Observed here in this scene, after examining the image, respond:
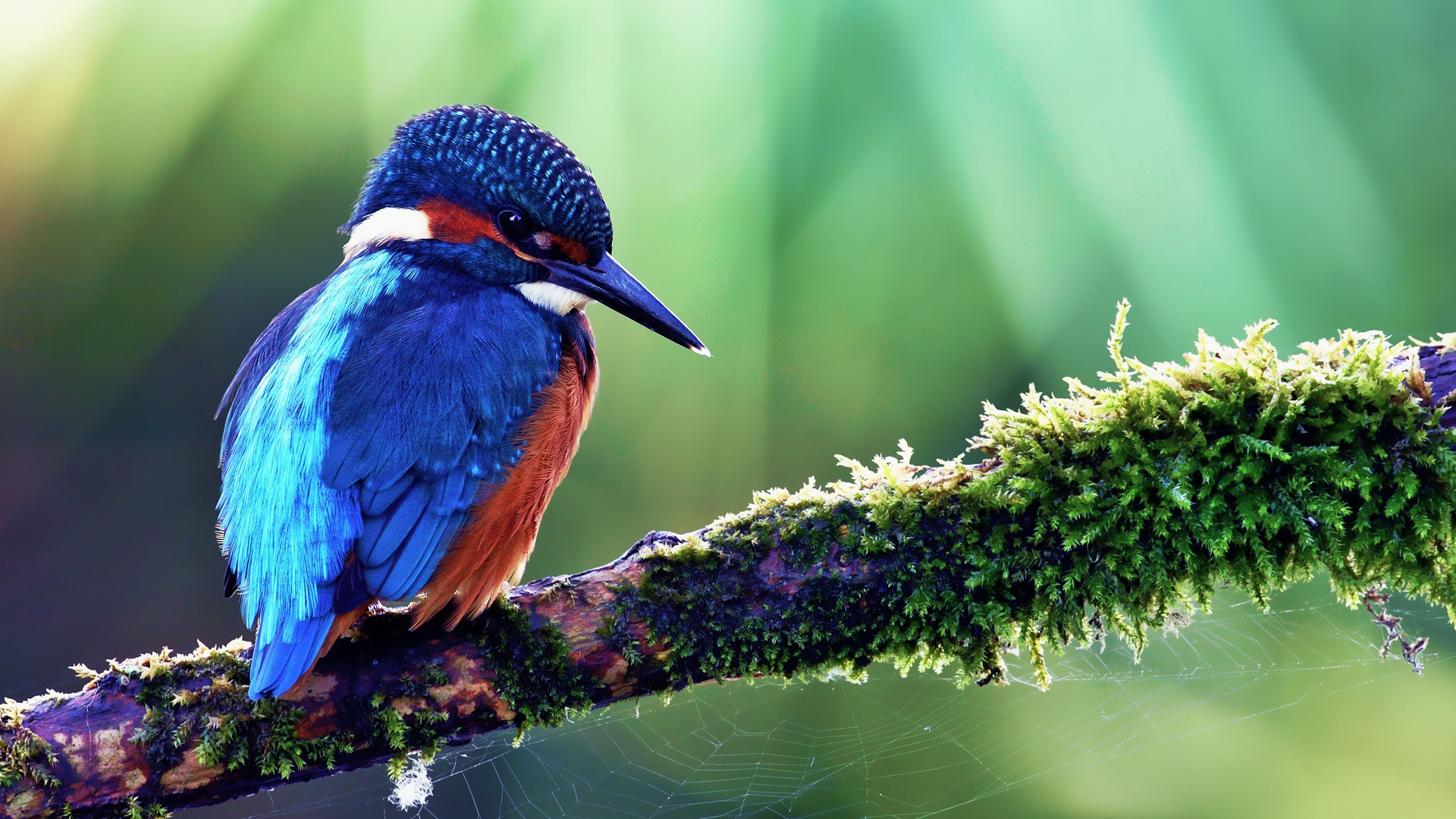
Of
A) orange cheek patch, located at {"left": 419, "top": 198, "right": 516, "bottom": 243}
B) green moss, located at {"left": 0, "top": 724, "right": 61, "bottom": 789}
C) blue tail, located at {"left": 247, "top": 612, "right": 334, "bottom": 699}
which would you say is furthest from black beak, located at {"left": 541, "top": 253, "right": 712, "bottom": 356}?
green moss, located at {"left": 0, "top": 724, "right": 61, "bottom": 789}

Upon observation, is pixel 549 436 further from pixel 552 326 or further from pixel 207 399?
pixel 207 399

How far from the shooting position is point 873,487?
1635 mm

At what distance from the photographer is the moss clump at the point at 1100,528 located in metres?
1.42

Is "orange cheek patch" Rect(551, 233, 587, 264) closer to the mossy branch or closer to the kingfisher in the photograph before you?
the kingfisher

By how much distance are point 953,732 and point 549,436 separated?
6.50ft

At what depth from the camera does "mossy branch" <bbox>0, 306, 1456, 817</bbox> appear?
4.71 ft

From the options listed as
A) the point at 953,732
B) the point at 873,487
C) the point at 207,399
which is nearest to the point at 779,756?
the point at 953,732

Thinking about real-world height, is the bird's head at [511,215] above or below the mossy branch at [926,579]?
above

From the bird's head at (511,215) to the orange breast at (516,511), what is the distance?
143 millimetres

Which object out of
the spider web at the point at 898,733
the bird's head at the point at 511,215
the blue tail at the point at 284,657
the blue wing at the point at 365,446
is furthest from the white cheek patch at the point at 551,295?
the spider web at the point at 898,733

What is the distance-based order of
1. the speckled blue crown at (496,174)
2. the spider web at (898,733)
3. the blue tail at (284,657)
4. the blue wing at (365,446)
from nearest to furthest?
the blue tail at (284,657) < the blue wing at (365,446) < the speckled blue crown at (496,174) < the spider web at (898,733)

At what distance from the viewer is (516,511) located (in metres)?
1.74

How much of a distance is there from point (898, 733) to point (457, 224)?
2.11 meters

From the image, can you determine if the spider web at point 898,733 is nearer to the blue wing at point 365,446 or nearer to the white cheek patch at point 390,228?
the blue wing at point 365,446
